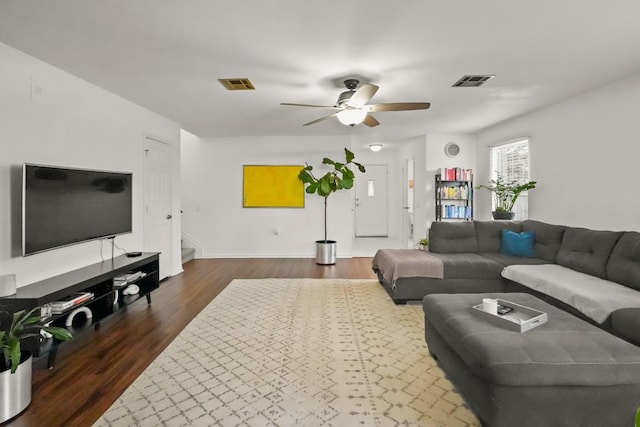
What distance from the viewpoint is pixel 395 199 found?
9.80 metres

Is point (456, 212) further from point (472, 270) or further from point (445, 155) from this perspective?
point (472, 270)

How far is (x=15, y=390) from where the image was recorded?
1979 mm

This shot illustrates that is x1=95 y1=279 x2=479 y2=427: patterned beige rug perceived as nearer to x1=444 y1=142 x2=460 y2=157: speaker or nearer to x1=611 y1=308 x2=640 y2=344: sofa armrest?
x1=611 y1=308 x2=640 y2=344: sofa armrest

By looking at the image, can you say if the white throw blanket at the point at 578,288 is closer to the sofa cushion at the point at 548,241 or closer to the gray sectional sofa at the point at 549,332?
the gray sectional sofa at the point at 549,332

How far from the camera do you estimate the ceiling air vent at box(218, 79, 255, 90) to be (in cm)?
359

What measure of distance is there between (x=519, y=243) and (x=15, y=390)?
195 inches

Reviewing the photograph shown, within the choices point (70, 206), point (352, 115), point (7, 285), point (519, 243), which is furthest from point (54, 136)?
point (519, 243)

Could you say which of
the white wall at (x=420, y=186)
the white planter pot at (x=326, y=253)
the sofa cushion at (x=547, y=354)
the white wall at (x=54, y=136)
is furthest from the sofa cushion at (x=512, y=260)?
the white wall at (x=54, y=136)

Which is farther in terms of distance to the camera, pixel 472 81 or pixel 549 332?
pixel 472 81

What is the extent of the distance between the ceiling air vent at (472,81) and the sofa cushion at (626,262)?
2.00 meters

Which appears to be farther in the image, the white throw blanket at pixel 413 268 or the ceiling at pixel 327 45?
the white throw blanket at pixel 413 268

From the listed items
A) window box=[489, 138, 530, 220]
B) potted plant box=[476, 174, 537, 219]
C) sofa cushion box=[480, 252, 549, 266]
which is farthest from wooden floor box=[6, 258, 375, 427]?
window box=[489, 138, 530, 220]

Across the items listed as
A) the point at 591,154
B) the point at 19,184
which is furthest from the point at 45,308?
the point at 591,154

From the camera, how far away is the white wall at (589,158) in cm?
359
